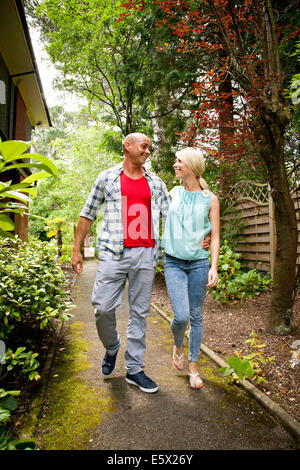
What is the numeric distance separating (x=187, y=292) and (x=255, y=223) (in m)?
3.67

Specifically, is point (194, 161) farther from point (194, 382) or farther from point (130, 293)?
point (194, 382)

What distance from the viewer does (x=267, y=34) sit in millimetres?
3443

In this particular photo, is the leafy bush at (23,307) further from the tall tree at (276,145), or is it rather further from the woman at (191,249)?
the tall tree at (276,145)

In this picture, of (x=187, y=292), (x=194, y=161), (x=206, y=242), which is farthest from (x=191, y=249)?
(x=194, y=161)

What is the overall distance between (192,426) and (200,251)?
1.24 meters

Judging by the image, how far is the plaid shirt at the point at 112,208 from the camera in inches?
100

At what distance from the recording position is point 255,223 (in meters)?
5.77

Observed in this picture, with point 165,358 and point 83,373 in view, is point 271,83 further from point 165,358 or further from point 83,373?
point 83,373

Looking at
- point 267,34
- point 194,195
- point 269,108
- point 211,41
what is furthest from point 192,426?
point 211,41

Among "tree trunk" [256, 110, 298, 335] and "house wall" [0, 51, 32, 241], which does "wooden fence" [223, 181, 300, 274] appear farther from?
"house wall" [0, 51, 32, 241]

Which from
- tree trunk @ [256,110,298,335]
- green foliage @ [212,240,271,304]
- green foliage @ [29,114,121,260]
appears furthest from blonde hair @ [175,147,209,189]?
green foliage @ [29,114,121,260]

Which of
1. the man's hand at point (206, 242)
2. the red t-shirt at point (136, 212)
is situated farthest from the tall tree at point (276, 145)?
the red t-shirt at point (136, 212)

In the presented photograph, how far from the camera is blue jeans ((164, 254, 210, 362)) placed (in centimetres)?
250

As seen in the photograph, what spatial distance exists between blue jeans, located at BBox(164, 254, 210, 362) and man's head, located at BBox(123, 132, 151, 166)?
0.88m
